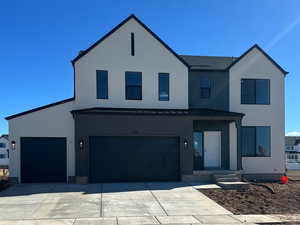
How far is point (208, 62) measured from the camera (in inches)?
623

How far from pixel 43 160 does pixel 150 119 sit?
21.0 ft

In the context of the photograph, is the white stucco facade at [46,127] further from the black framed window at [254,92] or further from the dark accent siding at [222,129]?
the black framed window at [254,92]

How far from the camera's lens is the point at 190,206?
8.27m

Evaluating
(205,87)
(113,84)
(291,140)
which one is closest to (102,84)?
(113,84)

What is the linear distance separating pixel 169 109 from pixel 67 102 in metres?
6.02

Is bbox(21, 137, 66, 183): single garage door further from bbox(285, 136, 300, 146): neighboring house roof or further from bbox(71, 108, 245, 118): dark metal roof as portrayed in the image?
bbox(285, 136, 300, 146): neighboring house roof

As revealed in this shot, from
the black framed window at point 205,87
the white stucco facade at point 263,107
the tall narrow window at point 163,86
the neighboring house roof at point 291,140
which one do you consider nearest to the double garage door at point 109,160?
the tall narrow window at point 163,86

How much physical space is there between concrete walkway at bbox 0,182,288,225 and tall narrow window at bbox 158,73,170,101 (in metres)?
5.34

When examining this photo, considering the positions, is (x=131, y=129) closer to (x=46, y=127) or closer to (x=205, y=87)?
(x=46, y=127)

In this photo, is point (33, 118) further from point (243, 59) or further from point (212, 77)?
point (243, 59)

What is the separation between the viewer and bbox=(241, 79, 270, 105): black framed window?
48.5ft

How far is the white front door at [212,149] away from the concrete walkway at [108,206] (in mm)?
3318

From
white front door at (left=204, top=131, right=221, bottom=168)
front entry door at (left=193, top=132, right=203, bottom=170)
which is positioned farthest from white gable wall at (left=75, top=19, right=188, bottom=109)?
white front door at (left=204, top=131, right=221, bottom=168)

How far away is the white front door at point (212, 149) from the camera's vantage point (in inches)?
554
